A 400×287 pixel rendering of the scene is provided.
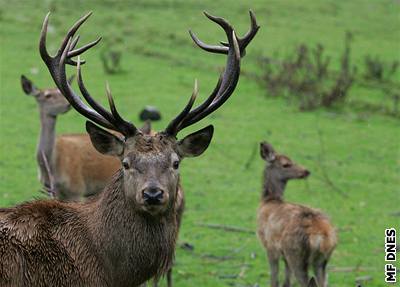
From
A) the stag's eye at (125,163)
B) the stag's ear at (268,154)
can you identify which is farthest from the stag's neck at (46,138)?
the stag's eye at (125,163)

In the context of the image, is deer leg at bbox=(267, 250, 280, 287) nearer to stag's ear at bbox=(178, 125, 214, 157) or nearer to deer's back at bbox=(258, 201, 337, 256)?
deer's back at bbox=(258, 201, 337, 256)

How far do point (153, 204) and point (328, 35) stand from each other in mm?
19843

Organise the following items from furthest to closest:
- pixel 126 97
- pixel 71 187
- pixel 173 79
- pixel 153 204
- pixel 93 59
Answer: pixel 93 59 < pixel 173 79 < pixel 126 97 < pixel 71 187 < pixel 153 204

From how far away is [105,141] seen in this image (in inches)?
223

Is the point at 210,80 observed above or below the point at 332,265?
above

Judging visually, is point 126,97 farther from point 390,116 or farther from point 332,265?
point 332,265

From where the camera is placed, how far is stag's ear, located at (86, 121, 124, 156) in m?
5.62

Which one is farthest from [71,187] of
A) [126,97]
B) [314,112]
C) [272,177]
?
[314,112]

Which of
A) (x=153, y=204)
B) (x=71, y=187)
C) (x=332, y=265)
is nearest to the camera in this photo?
(x=153, y=204)

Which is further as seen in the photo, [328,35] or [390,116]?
[328,35]

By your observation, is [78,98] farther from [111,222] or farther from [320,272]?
[320,272]

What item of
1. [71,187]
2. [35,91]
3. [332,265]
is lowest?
[332,265]

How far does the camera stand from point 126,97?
17.1m

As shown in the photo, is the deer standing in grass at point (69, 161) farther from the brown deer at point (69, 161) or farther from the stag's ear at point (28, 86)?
the stag's ear at point (28, 86)
